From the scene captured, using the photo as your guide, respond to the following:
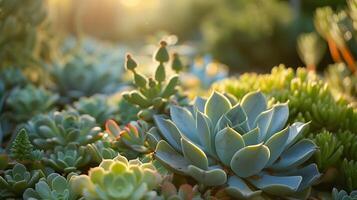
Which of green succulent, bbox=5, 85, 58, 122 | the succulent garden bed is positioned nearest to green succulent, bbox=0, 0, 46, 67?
green succulent, bbox=5, 85, 58, 122

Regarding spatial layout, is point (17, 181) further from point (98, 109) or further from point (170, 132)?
point (98, 109)

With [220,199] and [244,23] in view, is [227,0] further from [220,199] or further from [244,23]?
[220,199]

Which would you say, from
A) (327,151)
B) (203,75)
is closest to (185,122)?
(327,151)

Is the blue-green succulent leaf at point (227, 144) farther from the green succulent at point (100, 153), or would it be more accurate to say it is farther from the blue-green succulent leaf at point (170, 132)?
the green succulent at point (100, 153)

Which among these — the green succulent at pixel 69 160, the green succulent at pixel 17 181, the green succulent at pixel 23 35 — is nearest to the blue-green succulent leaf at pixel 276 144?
the green succulent at pixel 69 160

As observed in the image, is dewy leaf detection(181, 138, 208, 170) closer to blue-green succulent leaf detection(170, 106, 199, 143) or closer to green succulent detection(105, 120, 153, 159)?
blue-green succulent leaf detection(170, 106, 199, 143)

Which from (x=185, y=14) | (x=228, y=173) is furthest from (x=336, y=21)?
(x=185, y=14)
